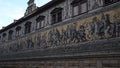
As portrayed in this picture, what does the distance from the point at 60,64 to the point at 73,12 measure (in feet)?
11.0

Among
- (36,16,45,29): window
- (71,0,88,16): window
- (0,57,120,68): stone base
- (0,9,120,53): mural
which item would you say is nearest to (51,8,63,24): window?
(0,9,120,53): mural

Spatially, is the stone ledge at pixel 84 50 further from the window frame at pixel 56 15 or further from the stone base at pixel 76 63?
the window frame at pixel 56 15

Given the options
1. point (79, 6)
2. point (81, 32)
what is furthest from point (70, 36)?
point (79, 6)

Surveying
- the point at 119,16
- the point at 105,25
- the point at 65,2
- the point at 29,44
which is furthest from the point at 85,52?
the point at 29,44

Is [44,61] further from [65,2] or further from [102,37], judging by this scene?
[102,37]

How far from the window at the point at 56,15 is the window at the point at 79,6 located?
1400mm

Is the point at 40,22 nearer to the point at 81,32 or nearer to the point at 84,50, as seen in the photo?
the point at 81,32

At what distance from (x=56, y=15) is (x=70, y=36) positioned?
8.30ft

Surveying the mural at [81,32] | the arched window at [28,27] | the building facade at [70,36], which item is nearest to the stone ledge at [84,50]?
the building facade at [70,36]

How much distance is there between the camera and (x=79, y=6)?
11.4 m

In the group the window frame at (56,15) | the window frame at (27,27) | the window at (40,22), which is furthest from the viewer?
the window frame at (27,27)

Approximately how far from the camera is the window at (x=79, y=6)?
35.8 feet

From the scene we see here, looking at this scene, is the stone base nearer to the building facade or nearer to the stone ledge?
the building facade

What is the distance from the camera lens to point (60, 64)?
1162 centimetres
